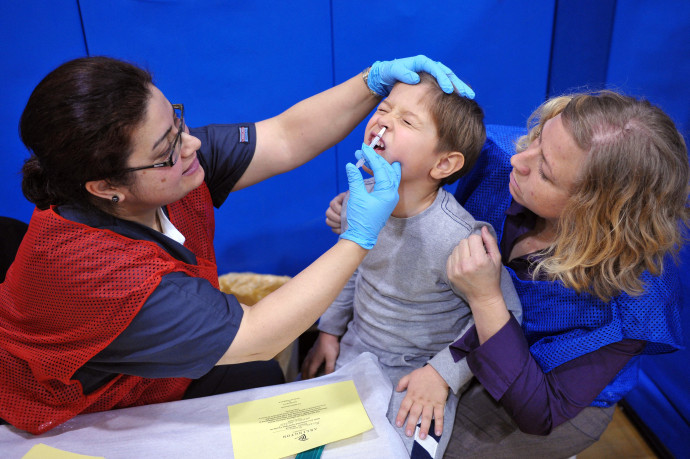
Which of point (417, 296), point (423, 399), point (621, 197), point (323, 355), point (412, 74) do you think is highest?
point (412, 74)

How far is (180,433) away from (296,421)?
25 cm

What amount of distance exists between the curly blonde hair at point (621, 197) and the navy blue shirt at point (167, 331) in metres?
0.74

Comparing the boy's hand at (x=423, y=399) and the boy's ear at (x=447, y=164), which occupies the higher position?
the boy's ear at (x=447, y=164)

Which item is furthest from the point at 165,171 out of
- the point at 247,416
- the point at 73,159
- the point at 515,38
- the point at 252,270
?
the point at 515,38

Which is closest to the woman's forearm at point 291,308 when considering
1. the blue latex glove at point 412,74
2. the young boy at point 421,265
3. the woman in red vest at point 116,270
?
the woman in red vest at point 116,270

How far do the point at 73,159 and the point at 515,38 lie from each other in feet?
5.83

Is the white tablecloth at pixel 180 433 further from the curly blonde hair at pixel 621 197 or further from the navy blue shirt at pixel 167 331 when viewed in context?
the curly blonde hair at pixel 621 197

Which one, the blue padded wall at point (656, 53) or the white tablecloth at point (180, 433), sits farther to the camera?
the blue padded wall at point (656, 53)

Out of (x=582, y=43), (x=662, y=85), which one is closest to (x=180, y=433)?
(x=662, y=85)

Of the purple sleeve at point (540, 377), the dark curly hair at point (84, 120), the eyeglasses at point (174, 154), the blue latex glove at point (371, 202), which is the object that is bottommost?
the purple sleeve at point (540, 377)

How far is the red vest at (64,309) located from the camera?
977mm

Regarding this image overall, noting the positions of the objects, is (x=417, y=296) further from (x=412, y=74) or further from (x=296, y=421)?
(x=412, y=74)

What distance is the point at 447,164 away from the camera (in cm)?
127

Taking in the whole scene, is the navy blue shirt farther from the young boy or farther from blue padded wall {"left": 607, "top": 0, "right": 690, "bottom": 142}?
blue padded wall {"left": 607, "top": 0, "right": 690, "bottom": 142}
